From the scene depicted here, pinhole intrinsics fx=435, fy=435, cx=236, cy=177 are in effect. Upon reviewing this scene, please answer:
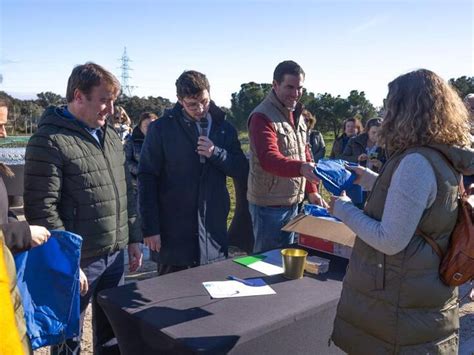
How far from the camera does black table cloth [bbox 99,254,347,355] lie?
1.38 m

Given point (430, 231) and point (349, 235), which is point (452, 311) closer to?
point (430, 231)

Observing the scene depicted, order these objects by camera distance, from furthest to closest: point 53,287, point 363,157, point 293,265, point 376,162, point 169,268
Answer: point 363,157, point 376,162, point 169,268, point 293,265, point 53,287

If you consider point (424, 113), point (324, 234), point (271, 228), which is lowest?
point (271, 228)

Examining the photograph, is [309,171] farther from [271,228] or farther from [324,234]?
[271,228]

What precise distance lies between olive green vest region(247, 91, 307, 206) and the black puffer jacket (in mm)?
925

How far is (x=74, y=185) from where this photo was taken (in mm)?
1952

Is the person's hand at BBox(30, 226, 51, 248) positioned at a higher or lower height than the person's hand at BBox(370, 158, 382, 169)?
lower

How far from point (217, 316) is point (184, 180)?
3.54 ft

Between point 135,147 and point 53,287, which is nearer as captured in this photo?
point 53,287

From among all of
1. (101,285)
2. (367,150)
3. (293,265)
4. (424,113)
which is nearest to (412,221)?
(424,113)

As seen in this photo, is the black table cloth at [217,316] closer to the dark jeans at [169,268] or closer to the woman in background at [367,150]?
the dark jeans at [169,268]

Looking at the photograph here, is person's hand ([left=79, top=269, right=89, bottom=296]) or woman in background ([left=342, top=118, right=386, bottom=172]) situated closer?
person's hand ([left=79, top=269, right=89, bottom=296])

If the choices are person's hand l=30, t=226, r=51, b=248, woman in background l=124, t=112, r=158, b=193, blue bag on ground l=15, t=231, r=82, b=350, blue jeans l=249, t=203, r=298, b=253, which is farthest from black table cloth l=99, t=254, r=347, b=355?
woman in background l=124, t=112, r=158, b=193

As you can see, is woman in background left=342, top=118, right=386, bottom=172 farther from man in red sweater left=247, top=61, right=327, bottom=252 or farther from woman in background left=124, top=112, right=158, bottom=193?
man in red sweater left=247, top=61, right=327, bottom=252
